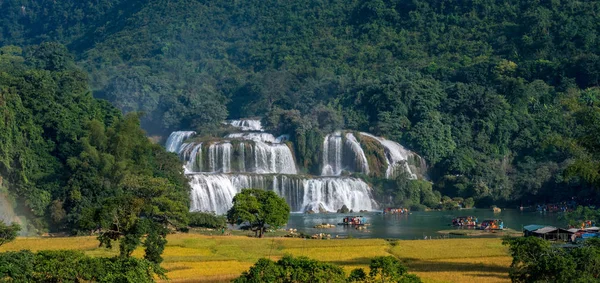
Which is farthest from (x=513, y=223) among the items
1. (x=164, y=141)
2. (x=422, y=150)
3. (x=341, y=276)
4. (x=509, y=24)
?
(x=509, y=24)

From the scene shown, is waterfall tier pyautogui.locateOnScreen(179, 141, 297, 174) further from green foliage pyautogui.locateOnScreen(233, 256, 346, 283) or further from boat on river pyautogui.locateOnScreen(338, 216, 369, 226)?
green foliage pyautogui.locateOnScreen(233, 256, 346, 283)

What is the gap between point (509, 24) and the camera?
160 m

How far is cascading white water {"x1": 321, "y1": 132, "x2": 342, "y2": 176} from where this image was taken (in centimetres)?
12000

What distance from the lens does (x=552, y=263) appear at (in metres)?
38.7

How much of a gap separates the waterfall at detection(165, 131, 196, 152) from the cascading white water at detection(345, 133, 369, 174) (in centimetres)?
2296

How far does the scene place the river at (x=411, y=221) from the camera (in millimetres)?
77812

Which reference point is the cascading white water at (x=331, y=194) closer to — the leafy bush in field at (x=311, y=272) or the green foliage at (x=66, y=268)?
the leafy bush in field at (x=311, y=272)

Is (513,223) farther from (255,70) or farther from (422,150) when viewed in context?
(255,70)

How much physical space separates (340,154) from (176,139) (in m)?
23.5

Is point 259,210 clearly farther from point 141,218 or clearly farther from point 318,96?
point 318,96

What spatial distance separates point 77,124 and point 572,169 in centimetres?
5603

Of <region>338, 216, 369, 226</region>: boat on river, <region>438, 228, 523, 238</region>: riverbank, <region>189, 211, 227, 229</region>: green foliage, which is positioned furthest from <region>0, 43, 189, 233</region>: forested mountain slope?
<region>438, 228, 523, 238</region>: riverbank

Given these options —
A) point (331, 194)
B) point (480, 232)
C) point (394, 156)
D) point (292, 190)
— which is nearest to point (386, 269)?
point (480, 232)

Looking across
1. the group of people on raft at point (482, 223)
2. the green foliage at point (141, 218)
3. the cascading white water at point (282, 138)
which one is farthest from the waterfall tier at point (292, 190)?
the green foliage at point (141, 218)
